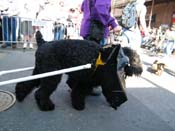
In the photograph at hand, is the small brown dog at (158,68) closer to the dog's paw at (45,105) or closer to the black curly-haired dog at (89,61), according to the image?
the black curly-haired dog at (89,61)

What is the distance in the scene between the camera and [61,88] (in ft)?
17.0

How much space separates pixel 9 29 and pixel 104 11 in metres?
7.05

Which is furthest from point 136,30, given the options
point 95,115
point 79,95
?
point 95,115

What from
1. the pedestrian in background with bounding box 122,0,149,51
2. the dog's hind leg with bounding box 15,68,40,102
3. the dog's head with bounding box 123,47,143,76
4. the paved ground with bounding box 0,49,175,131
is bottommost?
the paved ground with bounding box 0,49,175,131

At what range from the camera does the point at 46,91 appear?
3879 mm

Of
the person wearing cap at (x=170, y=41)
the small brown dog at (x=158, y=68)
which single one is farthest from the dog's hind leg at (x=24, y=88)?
the person wearing cap at (x=170, y=41)

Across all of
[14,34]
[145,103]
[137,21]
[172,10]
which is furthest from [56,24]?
[172,10]

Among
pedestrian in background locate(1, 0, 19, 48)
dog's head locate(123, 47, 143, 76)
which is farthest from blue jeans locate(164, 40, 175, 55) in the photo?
dog's head locate(123, 47, 143, 76)

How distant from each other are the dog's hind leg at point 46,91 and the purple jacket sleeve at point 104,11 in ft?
3.99

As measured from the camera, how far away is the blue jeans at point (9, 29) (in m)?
10.4

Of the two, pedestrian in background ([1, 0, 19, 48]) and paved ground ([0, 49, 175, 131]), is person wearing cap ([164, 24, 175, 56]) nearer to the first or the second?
pedestrian in background ([1, 0, 19, 48])

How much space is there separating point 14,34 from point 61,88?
20.4 feet

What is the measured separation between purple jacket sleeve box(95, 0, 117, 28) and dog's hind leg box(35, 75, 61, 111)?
1218 millimetres

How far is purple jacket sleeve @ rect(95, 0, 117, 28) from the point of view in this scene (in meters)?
4.29
